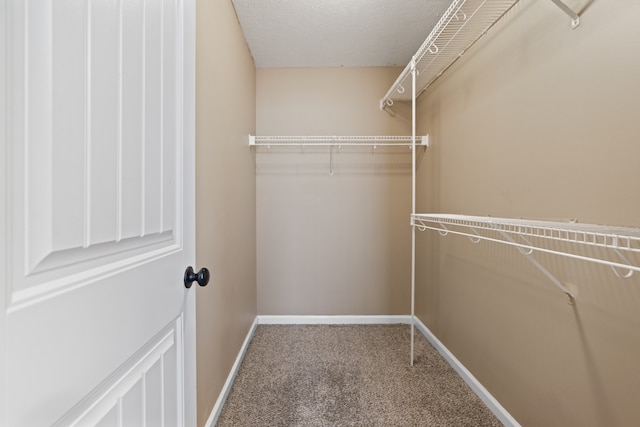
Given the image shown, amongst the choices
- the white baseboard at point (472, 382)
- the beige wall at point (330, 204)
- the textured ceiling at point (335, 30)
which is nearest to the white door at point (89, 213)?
the textured ceiling at point (335, 30)

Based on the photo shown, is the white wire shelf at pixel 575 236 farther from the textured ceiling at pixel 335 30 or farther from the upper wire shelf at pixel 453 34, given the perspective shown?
the textured ceiling at pixel 335 30

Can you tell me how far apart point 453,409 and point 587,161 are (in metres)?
1.41

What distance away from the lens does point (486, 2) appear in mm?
1327

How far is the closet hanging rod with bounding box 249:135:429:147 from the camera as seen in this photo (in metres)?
2.43

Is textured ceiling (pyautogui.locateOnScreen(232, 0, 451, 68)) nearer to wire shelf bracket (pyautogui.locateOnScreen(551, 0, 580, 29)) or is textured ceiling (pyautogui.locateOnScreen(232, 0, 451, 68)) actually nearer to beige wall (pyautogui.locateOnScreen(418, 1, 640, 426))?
beige wall (pyautogui.locateOnScreen(418, 1, 640, 426))

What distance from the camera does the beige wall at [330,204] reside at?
102 inches

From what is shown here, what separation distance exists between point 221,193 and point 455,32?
1.60m

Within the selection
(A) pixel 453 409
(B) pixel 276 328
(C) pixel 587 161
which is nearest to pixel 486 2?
(C) pixel 587 161

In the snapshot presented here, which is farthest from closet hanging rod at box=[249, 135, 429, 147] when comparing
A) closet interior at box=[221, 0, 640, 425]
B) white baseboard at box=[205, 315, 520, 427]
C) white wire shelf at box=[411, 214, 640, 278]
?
white baseboard at box=[205, 315, 520, 427]

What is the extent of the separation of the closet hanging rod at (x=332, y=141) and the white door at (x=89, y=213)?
1713mm

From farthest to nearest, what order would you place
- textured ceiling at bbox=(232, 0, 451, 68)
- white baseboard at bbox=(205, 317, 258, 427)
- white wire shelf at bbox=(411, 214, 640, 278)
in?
textured ceiling at bbox=(232, 0, 451, 68) < white baseboard at bbox=(205, 317, 258, 427) < white wire shelf at bbox=(411, 214, 640, 278)

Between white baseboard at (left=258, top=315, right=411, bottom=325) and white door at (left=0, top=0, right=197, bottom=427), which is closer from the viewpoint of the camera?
white door at (left=0, top=0, right=197, bottom=427)

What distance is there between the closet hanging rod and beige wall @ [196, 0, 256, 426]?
11.5 inches

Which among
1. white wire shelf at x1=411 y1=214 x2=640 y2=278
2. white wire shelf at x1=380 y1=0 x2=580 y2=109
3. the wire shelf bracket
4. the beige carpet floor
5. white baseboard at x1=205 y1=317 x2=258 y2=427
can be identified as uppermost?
white wire shelf at x1=380 y1=0 x2=580 y2=109
